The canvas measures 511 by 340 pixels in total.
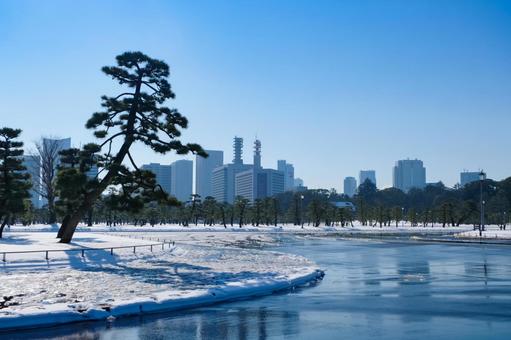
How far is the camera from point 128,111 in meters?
32.9

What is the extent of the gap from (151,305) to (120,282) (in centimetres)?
475

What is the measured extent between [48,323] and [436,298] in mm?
11364

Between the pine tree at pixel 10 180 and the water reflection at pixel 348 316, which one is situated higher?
the pine tree at pixel 10 180

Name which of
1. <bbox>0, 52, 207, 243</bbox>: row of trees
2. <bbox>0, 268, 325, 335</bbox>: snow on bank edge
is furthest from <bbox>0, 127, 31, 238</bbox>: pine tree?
<bbox>0, 268, 325, 335</bbox>: snow on bank edge

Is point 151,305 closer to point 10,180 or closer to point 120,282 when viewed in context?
point 120,282

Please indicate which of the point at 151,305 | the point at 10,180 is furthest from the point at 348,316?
the point at 10,180

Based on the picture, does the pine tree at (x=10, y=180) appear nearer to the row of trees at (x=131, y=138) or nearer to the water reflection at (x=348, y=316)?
the row of trees at (x=131, y=138)

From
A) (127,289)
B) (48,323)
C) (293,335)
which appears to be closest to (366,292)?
(293,335)

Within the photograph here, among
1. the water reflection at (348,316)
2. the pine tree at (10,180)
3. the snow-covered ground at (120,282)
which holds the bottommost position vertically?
the water reflection at (348,316)

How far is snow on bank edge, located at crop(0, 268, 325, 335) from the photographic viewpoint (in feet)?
39.0

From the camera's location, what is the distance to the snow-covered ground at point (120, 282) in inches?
509

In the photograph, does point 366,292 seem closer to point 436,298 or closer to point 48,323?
point 436,298

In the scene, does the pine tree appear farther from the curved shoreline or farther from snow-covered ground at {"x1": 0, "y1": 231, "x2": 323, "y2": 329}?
the curved shoreline

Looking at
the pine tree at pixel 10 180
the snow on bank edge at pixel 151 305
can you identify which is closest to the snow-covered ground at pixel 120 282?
the snow on bank edge at pixel 151 305
